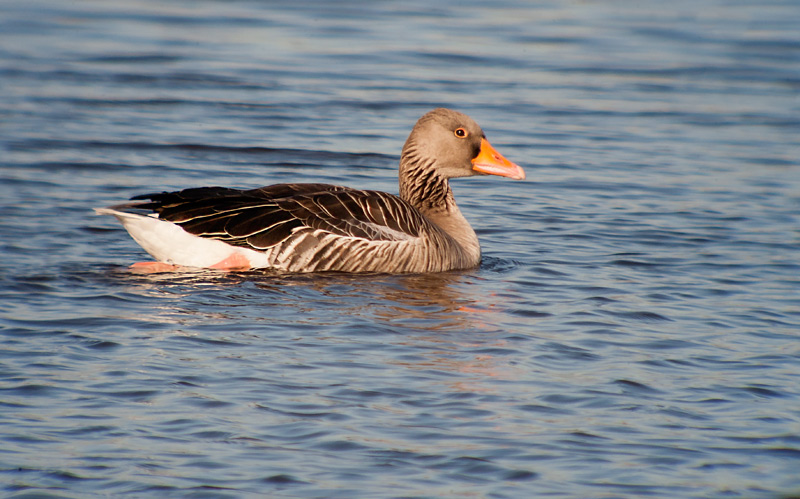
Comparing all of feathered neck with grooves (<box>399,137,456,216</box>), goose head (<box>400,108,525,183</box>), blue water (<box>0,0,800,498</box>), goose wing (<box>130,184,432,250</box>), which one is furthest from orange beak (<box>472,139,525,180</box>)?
goose wing (<box>130,184,432,250</box>)

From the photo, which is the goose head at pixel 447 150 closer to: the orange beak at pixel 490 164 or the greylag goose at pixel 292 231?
the orange beak at pixel 490 164

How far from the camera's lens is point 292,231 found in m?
9.94

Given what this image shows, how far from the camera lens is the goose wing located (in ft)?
32.3

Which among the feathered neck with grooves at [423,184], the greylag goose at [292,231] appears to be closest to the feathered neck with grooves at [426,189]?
the feathered neck with grooves at [423,184]

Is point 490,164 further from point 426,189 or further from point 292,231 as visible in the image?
point 292,231

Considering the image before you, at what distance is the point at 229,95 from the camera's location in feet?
60.7

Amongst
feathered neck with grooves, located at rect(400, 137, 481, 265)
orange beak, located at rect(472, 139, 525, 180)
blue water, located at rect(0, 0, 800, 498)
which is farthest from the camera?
orange beak, located at rect(472, 139, 525, 180)

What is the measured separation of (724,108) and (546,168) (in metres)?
5.24

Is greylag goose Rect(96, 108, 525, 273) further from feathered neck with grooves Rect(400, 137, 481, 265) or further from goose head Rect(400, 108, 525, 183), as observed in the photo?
goose head Rect(400, 108, 525, 183)

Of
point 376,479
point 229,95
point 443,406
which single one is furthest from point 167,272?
point 229,95

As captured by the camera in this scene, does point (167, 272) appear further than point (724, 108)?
No

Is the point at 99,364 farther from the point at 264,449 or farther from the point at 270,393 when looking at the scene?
the point at 264,449

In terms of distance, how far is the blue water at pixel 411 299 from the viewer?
613cm

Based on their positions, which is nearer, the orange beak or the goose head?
the goose head
